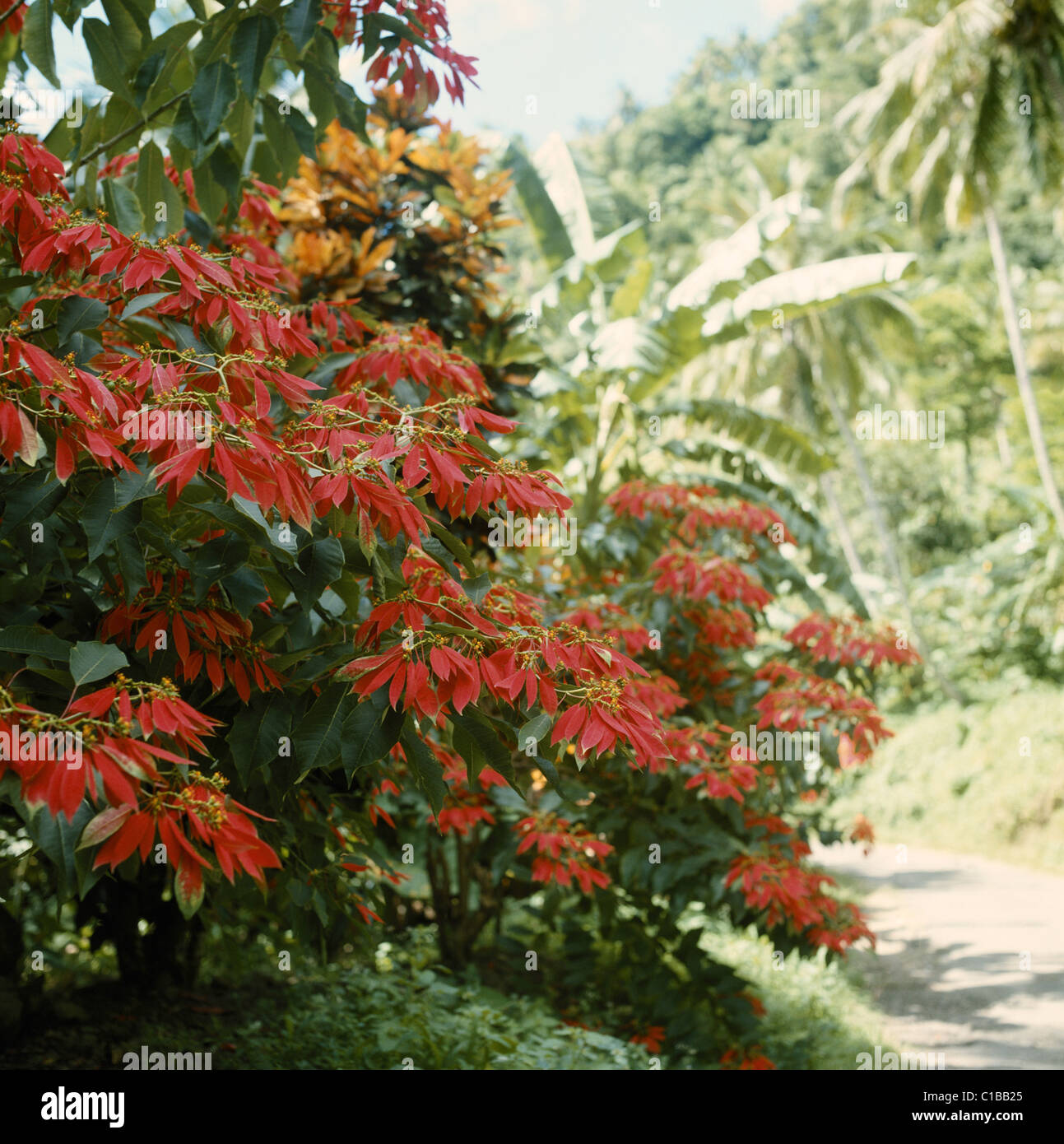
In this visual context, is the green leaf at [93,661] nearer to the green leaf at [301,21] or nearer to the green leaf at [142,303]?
the green leaf at [142,303]

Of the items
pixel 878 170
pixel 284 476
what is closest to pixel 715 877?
pixel 284 476

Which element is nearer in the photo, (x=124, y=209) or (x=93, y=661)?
(x=93, y=661)

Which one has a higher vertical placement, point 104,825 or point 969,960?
point 104,825

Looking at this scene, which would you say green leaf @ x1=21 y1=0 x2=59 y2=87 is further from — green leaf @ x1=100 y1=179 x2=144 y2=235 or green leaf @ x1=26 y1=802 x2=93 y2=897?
green leaf @ x1=26 y1=802 x2=93 y2=897

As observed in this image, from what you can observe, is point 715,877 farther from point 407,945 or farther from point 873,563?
point 873,563

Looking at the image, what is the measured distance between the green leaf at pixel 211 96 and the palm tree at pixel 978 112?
12.7 m

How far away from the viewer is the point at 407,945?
5324mm

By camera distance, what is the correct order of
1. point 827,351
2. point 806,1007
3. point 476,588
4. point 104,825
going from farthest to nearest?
1. point 827,351
2. point 806,1007
3. point 476,588
4. point 104,825

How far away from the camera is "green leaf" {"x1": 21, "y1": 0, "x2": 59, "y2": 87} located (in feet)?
7.44

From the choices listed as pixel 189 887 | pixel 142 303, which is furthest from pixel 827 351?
pixel 189 887

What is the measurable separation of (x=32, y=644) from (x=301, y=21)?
1532mm

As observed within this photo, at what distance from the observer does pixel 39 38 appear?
2.27 m

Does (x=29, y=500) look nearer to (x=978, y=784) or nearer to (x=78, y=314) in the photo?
(x=78, y=314)

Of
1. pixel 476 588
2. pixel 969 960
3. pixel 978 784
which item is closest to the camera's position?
pixel 476 588
